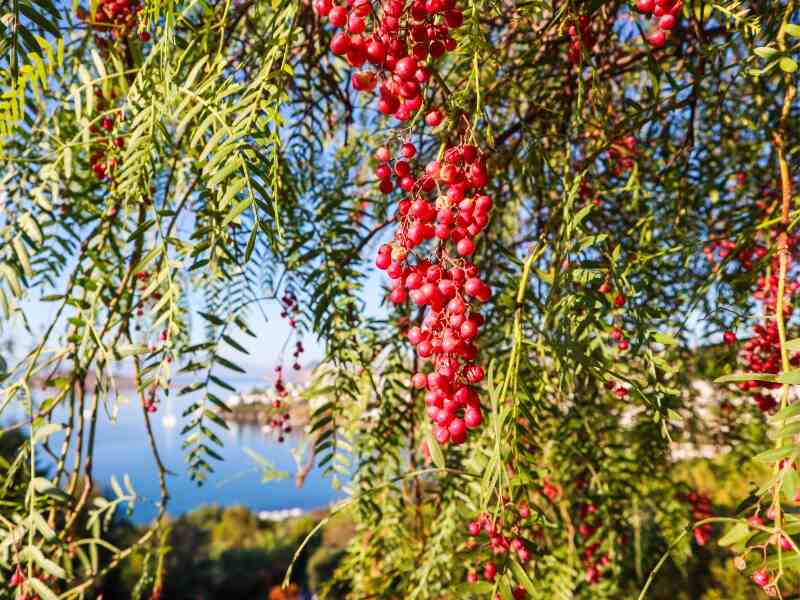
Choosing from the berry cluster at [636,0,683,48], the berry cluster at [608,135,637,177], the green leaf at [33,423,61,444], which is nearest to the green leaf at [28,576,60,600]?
the green leaf at [33,423,61,444]

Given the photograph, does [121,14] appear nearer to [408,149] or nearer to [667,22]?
[408,149]

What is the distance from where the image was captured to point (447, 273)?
536 millimetres

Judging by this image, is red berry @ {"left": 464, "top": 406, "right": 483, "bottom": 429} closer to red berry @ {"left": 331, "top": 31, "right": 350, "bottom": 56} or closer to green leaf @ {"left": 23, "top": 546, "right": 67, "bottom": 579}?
red berry @ {"left": 331, "top": 31, "right": 350, "bottom": 56}

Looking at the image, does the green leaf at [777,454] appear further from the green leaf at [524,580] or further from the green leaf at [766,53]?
the green leaf at [766,53]

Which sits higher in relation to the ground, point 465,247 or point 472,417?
point 465,247

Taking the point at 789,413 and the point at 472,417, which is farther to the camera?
the point at 472,417

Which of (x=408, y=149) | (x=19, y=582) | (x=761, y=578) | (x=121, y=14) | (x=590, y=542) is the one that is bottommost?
(x=590, y=542)

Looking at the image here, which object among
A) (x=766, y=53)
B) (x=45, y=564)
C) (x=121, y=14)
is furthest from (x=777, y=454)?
(x=121, y=14)

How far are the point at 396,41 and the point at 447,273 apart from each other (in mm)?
208

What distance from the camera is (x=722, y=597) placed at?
3.87 metres

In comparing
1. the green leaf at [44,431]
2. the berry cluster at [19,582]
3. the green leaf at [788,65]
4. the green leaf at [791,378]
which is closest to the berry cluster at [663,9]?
the green leaf at [788,65]

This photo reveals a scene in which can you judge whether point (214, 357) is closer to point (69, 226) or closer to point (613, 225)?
point (69, 226)

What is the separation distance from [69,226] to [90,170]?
0.10 metres

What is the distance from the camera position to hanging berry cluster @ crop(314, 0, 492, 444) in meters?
0.51
